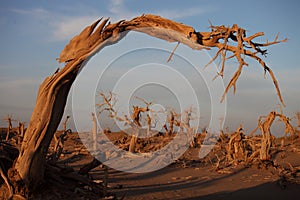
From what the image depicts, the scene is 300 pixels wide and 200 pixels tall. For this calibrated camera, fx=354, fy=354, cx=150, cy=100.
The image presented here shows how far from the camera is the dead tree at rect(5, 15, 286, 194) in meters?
4.48

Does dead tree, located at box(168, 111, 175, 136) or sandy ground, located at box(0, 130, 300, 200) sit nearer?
sandy ground, located at box(0, 130, 300, 200)

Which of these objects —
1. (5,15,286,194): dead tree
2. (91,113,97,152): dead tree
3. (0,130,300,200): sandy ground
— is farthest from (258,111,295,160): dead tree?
(5,15,286,194): dead tree

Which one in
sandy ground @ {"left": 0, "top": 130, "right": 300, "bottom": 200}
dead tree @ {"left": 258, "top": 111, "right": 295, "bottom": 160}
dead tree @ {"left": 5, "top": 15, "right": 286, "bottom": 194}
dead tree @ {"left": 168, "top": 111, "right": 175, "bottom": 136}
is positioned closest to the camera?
dead tree @ {"left": 5, "top": 15, "right": 286, "bottom": 194}

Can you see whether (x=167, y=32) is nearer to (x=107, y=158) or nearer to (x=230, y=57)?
(x=230, y=57)

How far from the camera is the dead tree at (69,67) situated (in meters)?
4.48

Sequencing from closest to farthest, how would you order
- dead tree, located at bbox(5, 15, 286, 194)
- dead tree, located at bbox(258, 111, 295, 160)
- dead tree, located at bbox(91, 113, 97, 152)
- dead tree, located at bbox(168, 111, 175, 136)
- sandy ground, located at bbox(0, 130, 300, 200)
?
dead tree, located at bbox(5, 15, 286, 194)
sandy ground, located at bbox(0, 130, 300, 200)
dead tree, located at bbox(258, 111, 295, 160)
dead tree, located at bbox(91, 113, 97, 152)
dead tree, located at bbox(168, 111, 175, 136)

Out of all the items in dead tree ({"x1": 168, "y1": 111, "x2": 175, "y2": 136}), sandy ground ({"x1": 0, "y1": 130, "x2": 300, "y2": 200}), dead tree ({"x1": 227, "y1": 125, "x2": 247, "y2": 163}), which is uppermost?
dead tree ({"x1": 168, "y1": 111, "x2": 175, "y2": 136})

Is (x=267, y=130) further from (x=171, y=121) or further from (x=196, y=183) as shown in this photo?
(x=171, y=121)

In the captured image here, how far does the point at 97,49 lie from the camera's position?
4.67 meters

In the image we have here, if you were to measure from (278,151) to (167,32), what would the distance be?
1481 centimetres

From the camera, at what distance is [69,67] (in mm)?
4688

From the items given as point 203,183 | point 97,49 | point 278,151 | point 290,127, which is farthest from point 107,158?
point 97,49

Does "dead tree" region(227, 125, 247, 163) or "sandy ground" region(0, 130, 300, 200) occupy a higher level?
"dead tree" region(227, 125, 247, 163)

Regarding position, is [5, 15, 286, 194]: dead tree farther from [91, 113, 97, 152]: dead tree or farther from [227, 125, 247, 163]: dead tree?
[91, 113, 97, 152]: dead tree
